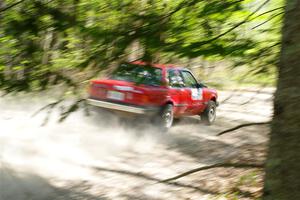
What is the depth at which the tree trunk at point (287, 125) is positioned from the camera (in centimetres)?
219

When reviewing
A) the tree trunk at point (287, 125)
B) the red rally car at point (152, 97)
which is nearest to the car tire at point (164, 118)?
the red rally car at point (152, 97)

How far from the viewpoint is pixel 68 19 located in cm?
475

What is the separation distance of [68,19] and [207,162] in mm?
4232

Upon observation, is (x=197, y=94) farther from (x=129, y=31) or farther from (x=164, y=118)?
(x=129, y=31)

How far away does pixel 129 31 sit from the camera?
454 centimetres

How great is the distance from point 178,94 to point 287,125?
7.98 m

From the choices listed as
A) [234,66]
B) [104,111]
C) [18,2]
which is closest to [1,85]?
[18,2]

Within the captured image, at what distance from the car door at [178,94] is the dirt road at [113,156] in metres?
0.60

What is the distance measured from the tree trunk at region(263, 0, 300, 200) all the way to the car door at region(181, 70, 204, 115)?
7954mm

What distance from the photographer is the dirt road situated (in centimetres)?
613

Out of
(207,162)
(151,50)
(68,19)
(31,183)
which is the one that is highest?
(68,19)

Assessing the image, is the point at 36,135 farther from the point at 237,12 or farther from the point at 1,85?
the point at 237,12

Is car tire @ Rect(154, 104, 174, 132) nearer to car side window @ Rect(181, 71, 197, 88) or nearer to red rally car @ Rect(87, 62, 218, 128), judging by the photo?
red rally car @ Rect(87, 62, 218, 128)

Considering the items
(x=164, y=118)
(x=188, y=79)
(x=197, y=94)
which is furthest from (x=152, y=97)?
(x=197, y=94)
